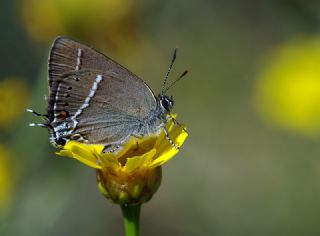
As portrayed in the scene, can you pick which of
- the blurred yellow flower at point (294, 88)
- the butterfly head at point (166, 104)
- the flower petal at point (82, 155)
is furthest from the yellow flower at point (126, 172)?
the blurred yellow flower at point (294, 88)

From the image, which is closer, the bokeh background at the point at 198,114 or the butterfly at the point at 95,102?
the butterfly at the point at 95,102

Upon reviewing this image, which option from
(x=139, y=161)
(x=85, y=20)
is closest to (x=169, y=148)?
(x=139, y=161)

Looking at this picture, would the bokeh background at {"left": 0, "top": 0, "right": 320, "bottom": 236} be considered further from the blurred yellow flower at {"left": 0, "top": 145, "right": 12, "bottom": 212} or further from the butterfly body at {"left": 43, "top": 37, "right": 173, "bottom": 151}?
the butterfly body at {"left": 43, "top": 37, "right": 173, "bottom": 151}

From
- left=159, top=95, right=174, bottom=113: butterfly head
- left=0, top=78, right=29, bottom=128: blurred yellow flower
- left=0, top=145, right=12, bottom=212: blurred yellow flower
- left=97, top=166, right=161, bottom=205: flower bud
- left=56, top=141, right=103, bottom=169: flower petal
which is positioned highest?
left=159, top=95, right=174, bottom=113: butterfly head

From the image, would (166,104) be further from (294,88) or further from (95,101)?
(294,88)

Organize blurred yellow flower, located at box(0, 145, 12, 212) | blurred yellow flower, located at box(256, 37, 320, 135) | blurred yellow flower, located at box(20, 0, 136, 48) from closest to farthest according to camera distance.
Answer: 1. blurred yellow flower, located at box(0, 145, 12, 212)
2. blurred yellow flower, located at box(20, 0, 136, 48)
3. blurred yellow flower, located at box(256, 37, 320, 135)

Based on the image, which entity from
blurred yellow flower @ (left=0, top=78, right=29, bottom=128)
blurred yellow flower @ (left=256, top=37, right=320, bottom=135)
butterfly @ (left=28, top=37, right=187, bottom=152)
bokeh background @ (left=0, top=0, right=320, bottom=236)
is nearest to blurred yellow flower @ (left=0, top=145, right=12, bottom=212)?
bokeh background @ (left=0, top=0, right=320, bottom=236)

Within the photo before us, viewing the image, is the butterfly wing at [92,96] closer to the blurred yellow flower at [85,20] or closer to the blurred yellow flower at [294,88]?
the blurred yellow flower at [85,20]
